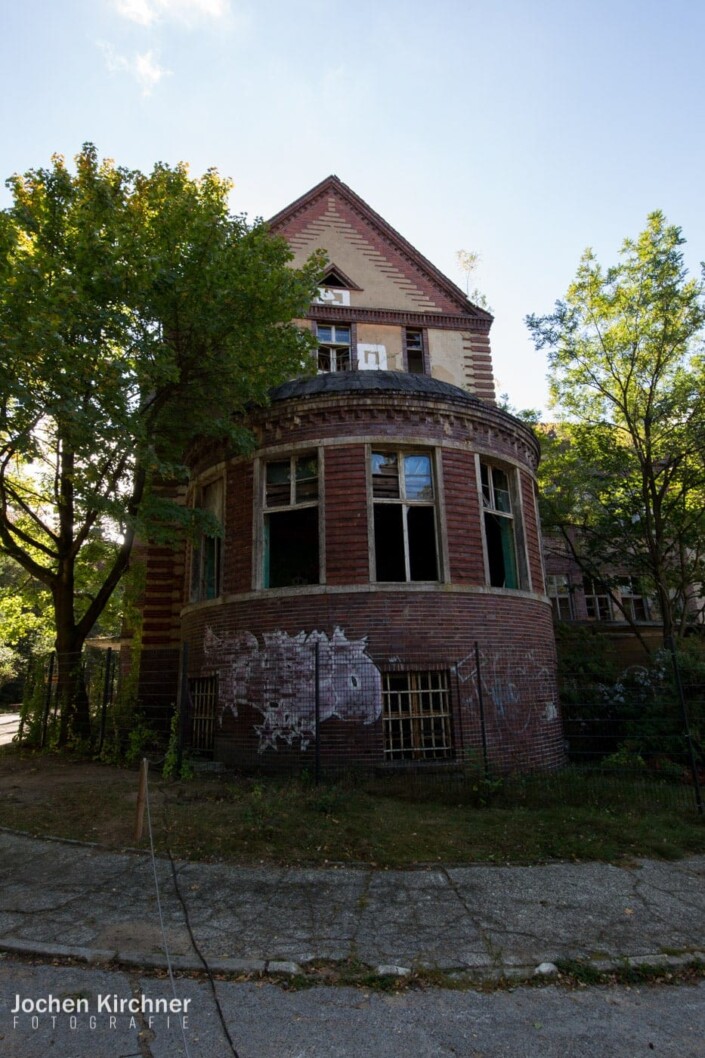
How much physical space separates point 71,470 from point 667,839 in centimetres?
1320

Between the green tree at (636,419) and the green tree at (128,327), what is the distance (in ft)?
31.5

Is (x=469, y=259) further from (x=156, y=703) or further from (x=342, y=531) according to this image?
Result: (x=156, y=703)

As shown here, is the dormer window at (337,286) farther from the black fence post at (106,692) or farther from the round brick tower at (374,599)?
the black fence post at (106,692)

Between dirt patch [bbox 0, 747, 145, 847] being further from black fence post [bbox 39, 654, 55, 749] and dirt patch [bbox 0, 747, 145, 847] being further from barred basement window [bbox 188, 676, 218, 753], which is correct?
black fence post [bbox 39, 654, 55, 749]

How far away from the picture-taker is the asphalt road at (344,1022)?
10.5 ft

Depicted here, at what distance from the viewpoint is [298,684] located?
1012cm

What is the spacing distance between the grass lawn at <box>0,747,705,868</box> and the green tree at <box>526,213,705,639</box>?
10.2 m

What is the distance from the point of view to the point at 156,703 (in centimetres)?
1406

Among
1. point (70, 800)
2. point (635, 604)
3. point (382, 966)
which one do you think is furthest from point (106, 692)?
point (635, 604)

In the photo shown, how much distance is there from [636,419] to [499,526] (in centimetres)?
829

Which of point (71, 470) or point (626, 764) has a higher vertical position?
point (71, 470)

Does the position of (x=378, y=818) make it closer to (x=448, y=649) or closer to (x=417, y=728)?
(x=417, y=728)

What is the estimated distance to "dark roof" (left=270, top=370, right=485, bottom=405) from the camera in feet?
37.5

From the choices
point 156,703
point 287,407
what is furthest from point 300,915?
point 156,703
